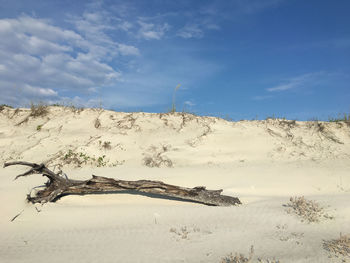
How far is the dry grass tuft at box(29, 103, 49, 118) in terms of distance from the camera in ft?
43.6

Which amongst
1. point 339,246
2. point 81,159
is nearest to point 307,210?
point 339,246

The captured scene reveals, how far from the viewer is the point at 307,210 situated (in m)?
5.32

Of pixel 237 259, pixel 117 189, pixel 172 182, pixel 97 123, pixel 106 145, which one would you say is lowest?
pixel 237 259

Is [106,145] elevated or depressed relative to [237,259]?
elevated

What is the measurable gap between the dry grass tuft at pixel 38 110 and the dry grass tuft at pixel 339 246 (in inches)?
502

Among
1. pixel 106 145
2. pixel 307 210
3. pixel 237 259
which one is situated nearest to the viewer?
pixel 237 259

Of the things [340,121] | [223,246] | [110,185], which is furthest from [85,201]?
[340,121]

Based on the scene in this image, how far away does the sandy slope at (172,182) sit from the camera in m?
4.12

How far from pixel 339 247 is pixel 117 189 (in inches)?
169

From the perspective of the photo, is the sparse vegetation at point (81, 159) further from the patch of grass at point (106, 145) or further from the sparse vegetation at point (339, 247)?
the sparse vegetation at point (339, 247)

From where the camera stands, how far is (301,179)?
318 inches

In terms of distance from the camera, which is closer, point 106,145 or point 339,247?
point 339,247

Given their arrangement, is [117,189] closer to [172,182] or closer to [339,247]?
[172,182]

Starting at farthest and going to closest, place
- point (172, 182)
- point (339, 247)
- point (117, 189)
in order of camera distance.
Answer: point (172, 182) → point (117, 189) → point (339, 247)
